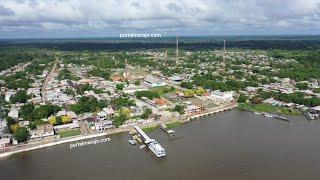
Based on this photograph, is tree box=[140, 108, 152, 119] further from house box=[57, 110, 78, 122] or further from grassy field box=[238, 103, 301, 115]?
grassy field box=[238, 103, 301, 115]

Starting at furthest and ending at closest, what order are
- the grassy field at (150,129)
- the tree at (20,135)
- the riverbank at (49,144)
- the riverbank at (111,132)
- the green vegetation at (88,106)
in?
the green vegetation at (88,106), the grassy field at (150,129), the tree at (20,135), the riverbank at (111,132), the riverbank at (49,144)

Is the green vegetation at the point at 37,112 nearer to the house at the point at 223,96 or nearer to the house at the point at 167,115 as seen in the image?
the house at the point at 167,115

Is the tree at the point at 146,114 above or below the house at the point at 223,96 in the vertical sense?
below

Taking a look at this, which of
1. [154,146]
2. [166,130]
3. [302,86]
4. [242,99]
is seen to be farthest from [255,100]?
[154,146]

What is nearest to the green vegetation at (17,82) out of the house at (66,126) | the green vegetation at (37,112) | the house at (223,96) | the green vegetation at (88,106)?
the green vegetation at (37,112)

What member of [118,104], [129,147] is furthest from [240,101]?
[129,147]

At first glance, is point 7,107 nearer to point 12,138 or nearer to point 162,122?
point 12,138

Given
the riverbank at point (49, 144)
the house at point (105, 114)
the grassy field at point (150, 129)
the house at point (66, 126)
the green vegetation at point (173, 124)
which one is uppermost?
the house at point (105, 114)

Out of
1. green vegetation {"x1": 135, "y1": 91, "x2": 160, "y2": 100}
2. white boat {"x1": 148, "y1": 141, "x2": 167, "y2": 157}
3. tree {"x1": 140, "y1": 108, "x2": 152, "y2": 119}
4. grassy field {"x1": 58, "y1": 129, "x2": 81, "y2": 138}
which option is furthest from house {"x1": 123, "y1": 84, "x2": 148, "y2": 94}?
white boat {"x1": 148, "y1": 141, "x2": 167, "y2": 157}
